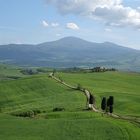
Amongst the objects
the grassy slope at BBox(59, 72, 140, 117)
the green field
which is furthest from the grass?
the grassy slope at BBox(59, 72, 140, 117)

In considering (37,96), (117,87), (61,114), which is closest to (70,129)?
(61,114)

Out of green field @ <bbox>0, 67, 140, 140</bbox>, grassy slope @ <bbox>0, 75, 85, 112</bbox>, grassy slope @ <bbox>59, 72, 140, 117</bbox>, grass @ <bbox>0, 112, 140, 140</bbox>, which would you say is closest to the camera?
grass @ <bbox>0, 112, 140, 140</bbox>

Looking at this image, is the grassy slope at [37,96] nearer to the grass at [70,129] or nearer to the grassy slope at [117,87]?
the grassy slope at [117,87]

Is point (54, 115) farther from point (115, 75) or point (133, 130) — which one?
point (115, 75)

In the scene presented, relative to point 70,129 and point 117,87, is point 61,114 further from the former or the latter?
point 117,87

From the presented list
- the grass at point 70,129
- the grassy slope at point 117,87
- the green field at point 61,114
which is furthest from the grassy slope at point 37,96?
the grass at point 70,129

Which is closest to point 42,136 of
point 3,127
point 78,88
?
point 3,127

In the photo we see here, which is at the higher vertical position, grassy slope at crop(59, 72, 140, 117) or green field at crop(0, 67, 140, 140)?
grassy slope at crop(59, 72, 140, 117)

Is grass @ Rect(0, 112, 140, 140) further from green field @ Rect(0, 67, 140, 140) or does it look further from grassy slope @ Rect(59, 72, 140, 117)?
grassy slope @ Rect(59, 72, 140, 117)

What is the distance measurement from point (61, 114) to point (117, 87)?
72771 mm

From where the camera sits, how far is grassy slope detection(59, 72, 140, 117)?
333 ft

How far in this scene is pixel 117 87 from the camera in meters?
154

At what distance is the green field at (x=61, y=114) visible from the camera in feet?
211

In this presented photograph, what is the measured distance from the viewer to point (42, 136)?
209 feet
